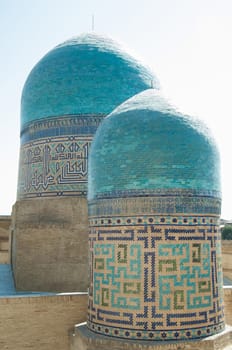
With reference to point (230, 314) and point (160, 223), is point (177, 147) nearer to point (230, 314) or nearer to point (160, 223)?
point (160, 223)

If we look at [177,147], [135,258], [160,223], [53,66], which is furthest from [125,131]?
[53,66]

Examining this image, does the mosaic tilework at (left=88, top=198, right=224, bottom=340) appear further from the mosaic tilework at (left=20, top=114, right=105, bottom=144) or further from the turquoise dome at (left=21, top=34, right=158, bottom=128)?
the turquoise dome at (left=21, top=34, right=158, bottom=128)

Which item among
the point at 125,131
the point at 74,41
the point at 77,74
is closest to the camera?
the point at 125,131

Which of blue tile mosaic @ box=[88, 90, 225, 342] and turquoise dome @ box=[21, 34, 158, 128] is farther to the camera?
turquoise dome @ box=[21, 34, 158, 128]

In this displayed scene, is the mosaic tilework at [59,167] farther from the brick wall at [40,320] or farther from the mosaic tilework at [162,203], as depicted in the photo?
the mosaic tilework at [162,203]

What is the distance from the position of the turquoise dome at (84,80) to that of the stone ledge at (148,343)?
4.87 meters

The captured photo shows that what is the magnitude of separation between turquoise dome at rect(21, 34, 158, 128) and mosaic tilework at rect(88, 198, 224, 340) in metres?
3.80

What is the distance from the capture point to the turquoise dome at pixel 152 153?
6.14 meters

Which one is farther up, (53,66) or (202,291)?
(53,66)

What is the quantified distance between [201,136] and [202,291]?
2.33m

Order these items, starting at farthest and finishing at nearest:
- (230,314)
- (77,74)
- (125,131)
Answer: (77,74), (230,314), (125,131)

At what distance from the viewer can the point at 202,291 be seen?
6.05m

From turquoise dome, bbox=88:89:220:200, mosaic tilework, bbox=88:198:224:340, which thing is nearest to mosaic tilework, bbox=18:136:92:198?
turquoise dome, bbox=88:89:220:200

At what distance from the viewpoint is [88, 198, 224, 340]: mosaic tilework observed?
585 centimetres
